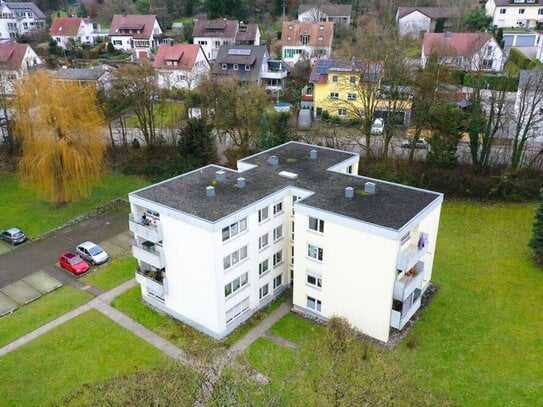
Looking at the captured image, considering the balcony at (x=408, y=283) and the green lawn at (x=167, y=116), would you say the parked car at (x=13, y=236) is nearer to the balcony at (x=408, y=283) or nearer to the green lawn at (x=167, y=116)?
the green lawn at (x=167, y=116)

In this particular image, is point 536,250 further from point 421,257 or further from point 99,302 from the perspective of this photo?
point 99,302

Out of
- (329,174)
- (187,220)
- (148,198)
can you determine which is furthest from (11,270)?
(329,174)

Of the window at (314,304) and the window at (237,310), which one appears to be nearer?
the window at (237,310)

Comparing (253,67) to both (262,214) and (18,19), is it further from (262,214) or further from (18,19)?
(18,19)

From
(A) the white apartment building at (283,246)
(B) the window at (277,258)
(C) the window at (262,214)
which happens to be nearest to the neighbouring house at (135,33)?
(A) the white apartment building at (283,246)

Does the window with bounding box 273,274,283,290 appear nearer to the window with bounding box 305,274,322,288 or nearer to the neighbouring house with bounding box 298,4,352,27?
the window with bounding box 305,274,322,288

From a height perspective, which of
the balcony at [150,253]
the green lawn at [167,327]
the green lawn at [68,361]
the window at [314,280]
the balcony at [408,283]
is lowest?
the green lawn at [68,361]

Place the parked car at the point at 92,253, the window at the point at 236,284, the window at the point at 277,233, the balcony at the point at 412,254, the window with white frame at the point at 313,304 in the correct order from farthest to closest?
the parked car at the point at 92,253 < the window at the point at 277,233 < the window with white frame at the point at 313,304 < the window at the point at 236,284 < the balcony at the point at 412,254
